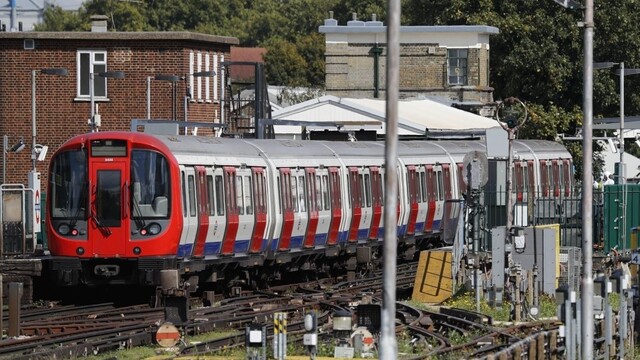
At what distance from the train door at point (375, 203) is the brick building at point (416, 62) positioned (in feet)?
117

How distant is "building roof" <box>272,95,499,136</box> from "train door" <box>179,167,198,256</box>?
22329 mm

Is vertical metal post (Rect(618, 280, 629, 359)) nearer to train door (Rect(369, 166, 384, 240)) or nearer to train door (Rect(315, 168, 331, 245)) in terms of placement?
train door (Rect(315, 168, 331, 245))

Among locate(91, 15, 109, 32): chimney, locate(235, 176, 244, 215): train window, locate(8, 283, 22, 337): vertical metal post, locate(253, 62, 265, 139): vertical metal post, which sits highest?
locate(91, 15, 109, 32): chimney

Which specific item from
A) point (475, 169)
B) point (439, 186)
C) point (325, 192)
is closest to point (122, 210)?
point (475, 169)

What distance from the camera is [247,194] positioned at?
31922 millimetres

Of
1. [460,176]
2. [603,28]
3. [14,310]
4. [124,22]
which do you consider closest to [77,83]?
[460,176]

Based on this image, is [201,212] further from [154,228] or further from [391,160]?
[391,160]

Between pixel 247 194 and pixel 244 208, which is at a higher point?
pixel 247 194

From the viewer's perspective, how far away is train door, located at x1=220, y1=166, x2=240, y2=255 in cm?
3094

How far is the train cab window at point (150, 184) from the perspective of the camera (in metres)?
28.6

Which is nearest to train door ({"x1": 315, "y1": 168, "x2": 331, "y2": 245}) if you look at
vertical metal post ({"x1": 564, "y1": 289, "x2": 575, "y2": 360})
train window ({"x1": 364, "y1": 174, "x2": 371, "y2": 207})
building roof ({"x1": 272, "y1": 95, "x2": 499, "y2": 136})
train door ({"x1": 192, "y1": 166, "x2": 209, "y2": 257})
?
train window ({"x1": 364, "y1": 174, "x2": 371, "y2": 207})

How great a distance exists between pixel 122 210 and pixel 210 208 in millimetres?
2034

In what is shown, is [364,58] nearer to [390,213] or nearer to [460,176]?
[460,176]

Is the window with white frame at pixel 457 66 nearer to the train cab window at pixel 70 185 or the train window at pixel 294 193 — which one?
the train window at pixel 294 193
